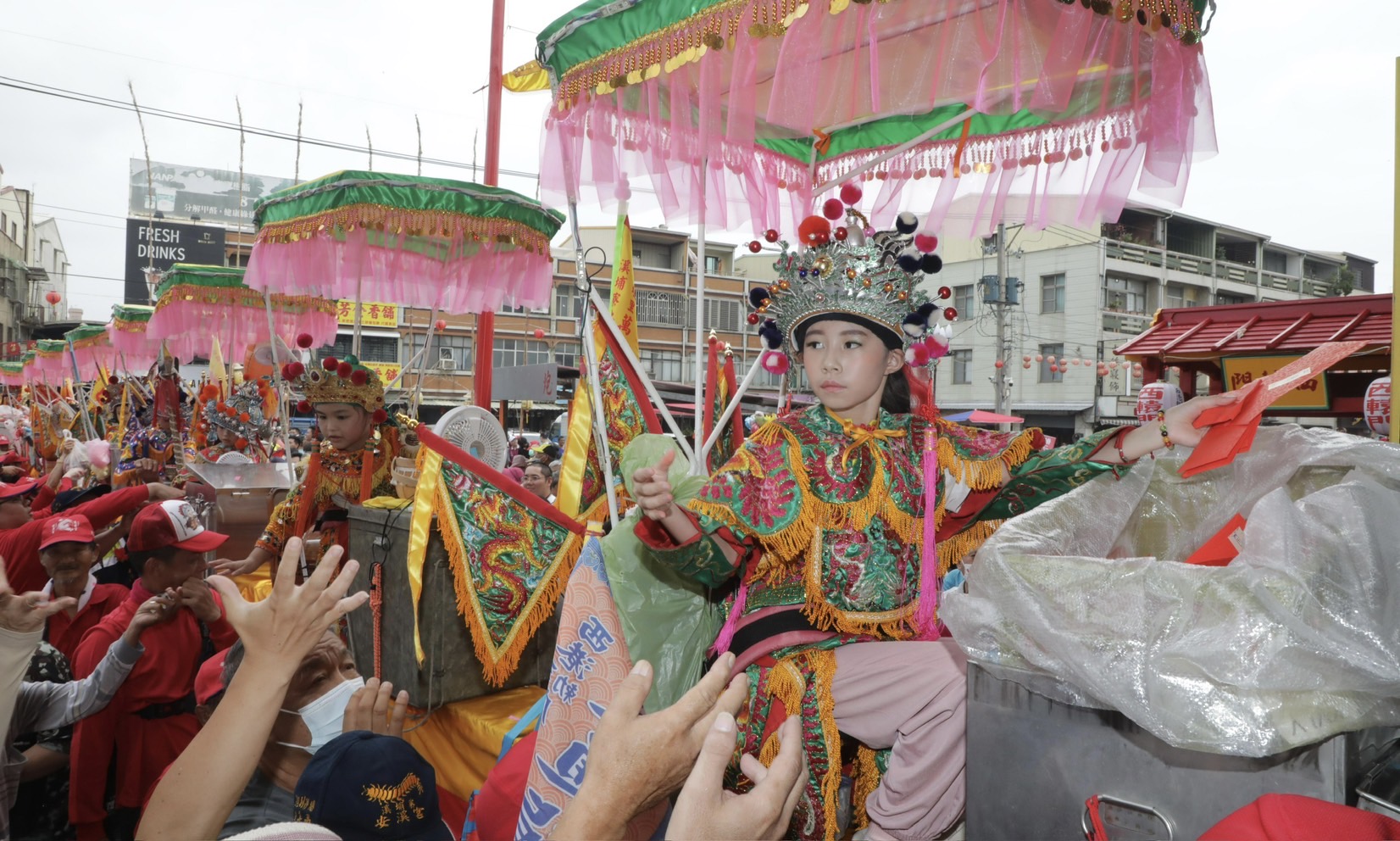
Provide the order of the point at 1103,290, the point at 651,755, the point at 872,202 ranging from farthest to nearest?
the point at 1103,290 < the point at 872,202 < the point at 651,755

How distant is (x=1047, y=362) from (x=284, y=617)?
84.7 feet

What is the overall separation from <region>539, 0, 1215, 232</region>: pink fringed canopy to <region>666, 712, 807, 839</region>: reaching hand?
174 cm

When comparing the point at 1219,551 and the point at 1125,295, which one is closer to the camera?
the point at 1219,551

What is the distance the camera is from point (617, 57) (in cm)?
251

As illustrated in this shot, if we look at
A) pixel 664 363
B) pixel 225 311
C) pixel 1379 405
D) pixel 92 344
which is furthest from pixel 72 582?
pixel 664 363

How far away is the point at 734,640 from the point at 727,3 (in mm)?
1680

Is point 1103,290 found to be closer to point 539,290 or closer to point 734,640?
point 539,290

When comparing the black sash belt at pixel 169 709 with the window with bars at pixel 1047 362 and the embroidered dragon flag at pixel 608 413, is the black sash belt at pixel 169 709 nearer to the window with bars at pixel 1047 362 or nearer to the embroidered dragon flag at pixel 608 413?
the embroidered dragon flag at pixel 608 413

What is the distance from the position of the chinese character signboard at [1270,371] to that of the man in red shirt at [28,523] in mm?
9474

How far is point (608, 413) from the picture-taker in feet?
9.93

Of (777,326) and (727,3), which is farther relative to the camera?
(777,326)

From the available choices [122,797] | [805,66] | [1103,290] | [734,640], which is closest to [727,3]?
[805,66]

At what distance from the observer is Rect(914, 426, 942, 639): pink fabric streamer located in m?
2.23

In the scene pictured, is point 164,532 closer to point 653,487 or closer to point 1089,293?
point 653,487
